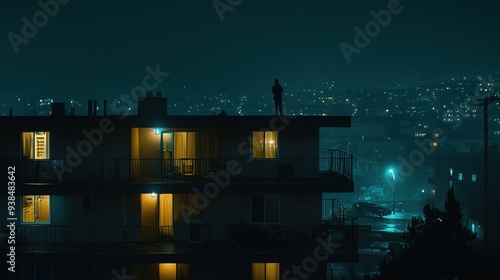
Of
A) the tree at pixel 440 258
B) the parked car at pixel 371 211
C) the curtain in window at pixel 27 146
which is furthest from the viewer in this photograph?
the parked car at pixel 371 211

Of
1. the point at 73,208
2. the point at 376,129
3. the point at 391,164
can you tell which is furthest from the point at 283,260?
the point at 376,129

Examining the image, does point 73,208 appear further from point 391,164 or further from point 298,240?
point 391,164

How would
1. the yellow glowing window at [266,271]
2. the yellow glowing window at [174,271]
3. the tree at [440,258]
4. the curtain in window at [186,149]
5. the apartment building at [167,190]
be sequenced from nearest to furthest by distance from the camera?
the apartment building at [167,190]
the yellow glowing window at [266,271]
the yellow glowing window at [174,271]
the curtain in window at [186,149]
the tree at [440,258]

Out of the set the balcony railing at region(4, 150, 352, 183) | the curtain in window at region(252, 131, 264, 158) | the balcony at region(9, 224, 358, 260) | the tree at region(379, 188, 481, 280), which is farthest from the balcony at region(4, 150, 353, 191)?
the tree at region(379, 188, 481, 280)

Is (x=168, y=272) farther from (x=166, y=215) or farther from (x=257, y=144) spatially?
(x=257, y=144)

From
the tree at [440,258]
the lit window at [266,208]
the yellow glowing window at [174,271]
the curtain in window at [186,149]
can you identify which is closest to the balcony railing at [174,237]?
the lit window at [266,208]

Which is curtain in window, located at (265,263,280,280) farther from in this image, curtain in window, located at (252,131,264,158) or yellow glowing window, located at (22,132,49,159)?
yellow glowing window, located at (22,132,49,159)

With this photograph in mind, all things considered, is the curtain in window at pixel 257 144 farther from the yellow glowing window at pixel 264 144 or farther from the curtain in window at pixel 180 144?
the curtain in window at pixel 180 144
